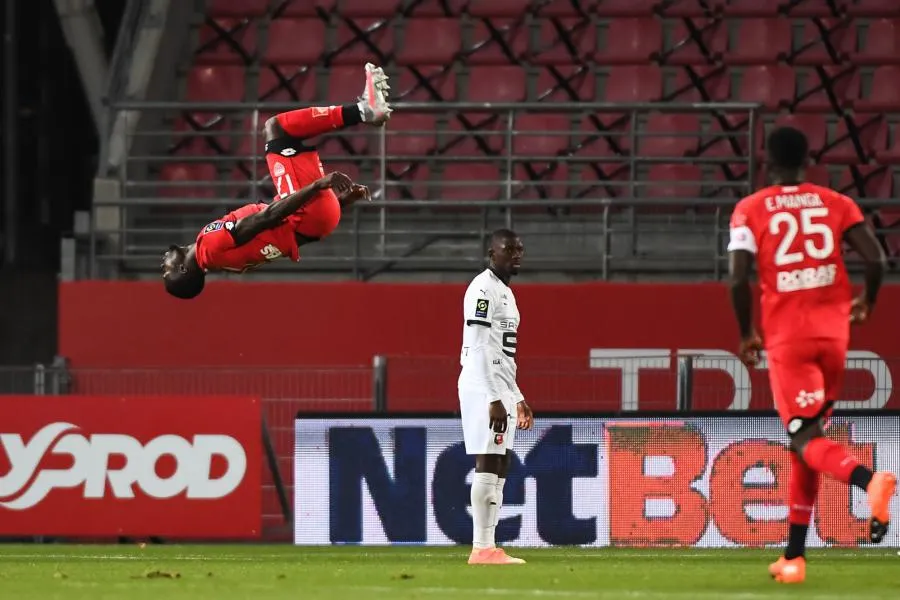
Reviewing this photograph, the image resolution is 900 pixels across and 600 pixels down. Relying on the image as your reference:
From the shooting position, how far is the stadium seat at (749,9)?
19250 millimetres

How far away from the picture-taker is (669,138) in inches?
734

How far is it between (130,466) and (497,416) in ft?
17.0

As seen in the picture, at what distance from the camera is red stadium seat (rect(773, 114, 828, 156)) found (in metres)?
18.6

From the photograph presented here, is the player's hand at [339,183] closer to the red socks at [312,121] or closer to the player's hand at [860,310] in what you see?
the red socks at [312,121]

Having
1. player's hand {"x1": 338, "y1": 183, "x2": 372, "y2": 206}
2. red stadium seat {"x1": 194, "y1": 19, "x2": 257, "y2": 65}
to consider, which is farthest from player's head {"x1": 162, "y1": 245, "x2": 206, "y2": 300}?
red stadium seat {"x1": 194, "y1": 19, "x2": 257, "y2": 65}

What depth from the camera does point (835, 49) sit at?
752 inches

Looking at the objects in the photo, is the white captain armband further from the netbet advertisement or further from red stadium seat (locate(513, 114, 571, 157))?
red stadium seat (locate(513, 114, 571, 157))

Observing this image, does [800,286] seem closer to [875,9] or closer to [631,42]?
[631,42]

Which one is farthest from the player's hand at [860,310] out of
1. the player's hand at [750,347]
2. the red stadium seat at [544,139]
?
the red stadium seat at [544,139]

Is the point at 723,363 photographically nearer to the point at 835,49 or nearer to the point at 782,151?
the point at 835,49

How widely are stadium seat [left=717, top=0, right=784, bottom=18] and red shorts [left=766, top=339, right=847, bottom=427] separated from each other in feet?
36.3

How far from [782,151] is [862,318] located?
91 cm

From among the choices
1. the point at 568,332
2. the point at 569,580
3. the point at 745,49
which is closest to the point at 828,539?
the point at 568,332

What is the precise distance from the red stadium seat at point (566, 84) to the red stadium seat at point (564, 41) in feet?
0.39
